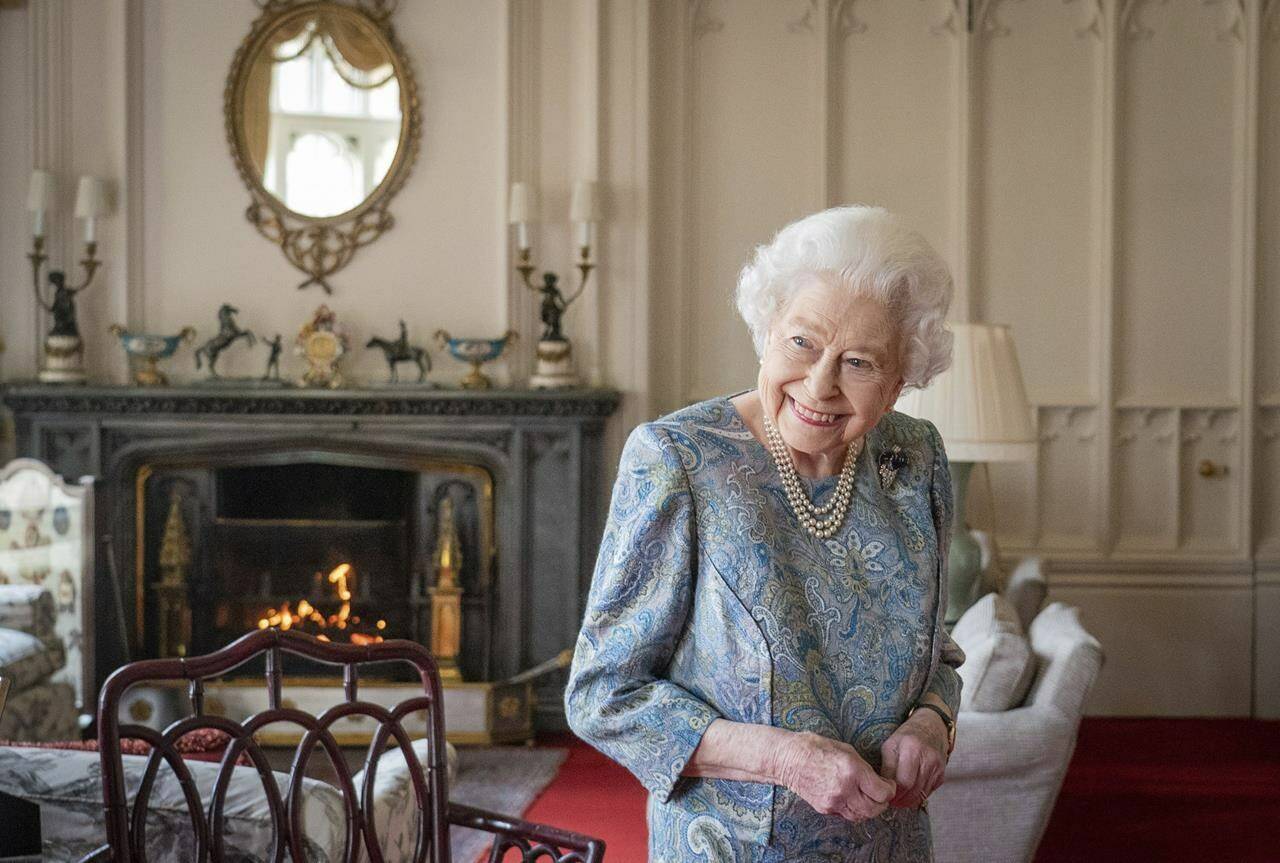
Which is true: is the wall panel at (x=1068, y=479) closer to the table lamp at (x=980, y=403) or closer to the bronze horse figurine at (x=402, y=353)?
the table lamp at (x=980, y=403)

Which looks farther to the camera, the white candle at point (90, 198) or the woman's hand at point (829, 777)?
the white candle at point (90, 198)

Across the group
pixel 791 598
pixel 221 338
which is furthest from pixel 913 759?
pixel 221 338

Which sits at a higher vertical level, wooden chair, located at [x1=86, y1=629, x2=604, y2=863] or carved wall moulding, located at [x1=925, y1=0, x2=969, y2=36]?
carved wall moulding, located at [x1=925, y1=0, x2=969, y2=36]

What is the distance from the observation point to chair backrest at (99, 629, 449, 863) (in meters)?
1.63

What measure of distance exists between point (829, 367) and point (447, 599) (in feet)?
13.0

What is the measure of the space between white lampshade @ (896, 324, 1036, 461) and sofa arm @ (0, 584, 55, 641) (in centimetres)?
306

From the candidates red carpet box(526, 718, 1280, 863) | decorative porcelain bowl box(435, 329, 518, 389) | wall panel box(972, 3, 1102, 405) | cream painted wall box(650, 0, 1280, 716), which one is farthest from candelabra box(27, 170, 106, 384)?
wall panel box(972, 3, 1102, 405)

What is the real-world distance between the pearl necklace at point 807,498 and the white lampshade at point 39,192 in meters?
4.44

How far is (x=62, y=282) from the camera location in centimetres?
534

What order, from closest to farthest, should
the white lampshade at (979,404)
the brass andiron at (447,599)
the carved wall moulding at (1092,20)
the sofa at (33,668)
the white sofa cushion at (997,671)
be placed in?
the white sofa cushion at (997,671)
the white lampshade at (979,404)
the sofa at (33,668)
the brass andiron at (447,599)
the carved wall moulding at (1092,20)

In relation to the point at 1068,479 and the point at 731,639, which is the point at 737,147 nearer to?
the point at 1068,479

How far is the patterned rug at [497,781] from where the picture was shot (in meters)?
4.16

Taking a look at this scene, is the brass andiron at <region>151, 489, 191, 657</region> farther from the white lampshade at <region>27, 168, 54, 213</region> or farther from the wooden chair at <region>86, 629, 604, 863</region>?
the wooden chair at <region>86, 629, 604, 863</region>

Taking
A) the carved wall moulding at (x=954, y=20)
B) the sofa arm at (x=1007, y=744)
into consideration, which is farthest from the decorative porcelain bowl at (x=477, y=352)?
the sofa arm at (x=1007, y=744)
